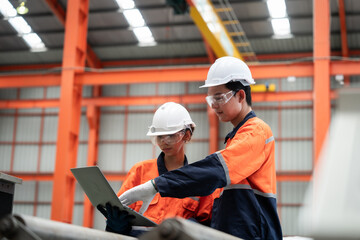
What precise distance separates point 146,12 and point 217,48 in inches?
274

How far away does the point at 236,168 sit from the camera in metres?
3.29

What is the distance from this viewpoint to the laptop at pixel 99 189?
3.63 meters

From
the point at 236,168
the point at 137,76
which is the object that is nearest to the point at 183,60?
the point at 137,76

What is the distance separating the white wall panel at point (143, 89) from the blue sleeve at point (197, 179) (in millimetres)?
22527

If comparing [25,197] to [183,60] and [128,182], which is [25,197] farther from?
[128,182]

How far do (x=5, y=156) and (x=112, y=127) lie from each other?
19.2ft

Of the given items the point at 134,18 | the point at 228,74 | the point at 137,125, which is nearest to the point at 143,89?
the point at 137,125

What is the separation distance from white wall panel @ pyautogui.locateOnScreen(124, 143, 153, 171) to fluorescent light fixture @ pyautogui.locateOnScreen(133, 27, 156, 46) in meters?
5.02

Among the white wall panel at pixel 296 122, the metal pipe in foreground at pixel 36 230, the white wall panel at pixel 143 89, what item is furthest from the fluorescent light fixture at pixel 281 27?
the metal pipe in foreground at pixel 36 230

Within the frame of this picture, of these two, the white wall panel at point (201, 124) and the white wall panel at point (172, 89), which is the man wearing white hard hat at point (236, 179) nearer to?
the white wall panel at point (201, 124)

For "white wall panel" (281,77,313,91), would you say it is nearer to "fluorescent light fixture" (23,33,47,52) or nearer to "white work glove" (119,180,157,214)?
"fluorescent light fixture" (23,33,47,52)

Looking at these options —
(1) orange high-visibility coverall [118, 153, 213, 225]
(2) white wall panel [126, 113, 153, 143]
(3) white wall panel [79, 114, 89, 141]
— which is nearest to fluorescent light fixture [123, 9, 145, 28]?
(2) white wall panel [126, 113, 153, 143]

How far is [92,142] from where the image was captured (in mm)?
25109

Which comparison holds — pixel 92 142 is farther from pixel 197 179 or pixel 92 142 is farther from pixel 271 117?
pixel 197 179
